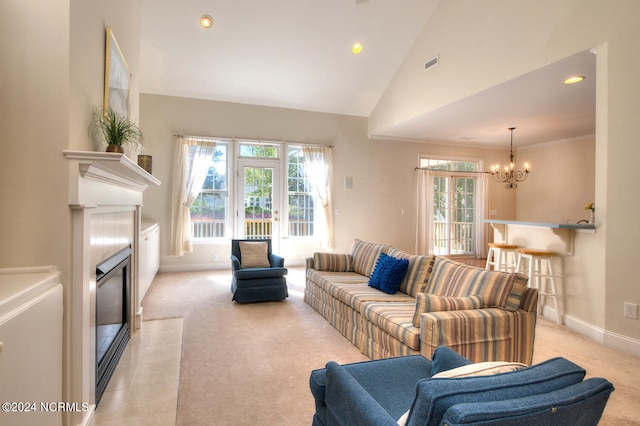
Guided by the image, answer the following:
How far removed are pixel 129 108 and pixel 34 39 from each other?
164cm

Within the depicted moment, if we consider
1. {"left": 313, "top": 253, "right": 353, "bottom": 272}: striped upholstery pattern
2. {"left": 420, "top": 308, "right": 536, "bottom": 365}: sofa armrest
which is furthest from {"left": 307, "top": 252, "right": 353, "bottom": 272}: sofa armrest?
→ {"left": 420, "top": 308, "right": 536, "bottom": 365}: sofa armrest

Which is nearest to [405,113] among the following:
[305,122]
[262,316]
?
[305,122]

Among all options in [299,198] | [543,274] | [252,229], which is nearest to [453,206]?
[299,198]

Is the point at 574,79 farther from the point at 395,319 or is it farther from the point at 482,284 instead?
the point at 395,319

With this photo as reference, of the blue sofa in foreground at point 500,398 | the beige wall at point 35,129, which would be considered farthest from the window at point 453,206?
the beige wall at point 35,129

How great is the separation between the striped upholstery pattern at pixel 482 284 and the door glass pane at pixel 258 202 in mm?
4154

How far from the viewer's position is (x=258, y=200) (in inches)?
256

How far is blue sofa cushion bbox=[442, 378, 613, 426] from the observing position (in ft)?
2.57

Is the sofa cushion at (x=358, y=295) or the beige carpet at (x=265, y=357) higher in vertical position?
the sofa cushion at (x=358, y=295)

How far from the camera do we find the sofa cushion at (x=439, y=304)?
7.38ft

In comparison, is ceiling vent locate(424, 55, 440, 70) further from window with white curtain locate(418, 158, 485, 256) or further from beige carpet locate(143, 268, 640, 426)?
beige carpet locate(143, 268, 640, 426)

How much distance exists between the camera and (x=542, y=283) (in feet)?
13.1

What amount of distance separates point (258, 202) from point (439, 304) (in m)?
4.74

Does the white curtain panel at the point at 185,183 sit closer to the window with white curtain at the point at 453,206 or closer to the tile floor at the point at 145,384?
the tile floor at the point at 145,384
